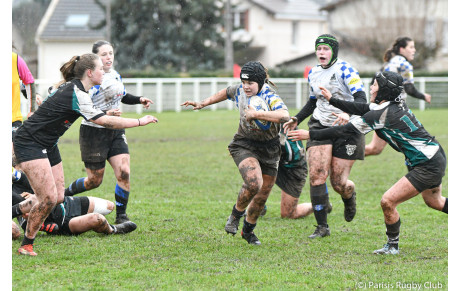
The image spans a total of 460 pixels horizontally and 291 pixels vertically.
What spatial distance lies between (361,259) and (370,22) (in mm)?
37025

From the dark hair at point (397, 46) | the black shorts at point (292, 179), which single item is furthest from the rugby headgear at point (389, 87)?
the dark hair at point (397, 46)

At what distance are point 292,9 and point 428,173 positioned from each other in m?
40.4

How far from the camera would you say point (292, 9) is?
149 feet

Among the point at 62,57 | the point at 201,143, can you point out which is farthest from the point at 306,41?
the point at 201,143

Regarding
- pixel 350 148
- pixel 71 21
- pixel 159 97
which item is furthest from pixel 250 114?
pixel 71 21

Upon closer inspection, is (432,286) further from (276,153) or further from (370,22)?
(370,22)

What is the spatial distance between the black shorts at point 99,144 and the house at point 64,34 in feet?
111

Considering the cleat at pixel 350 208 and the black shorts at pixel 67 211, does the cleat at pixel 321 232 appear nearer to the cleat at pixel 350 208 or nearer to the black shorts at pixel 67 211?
the cleat at pixel 350 208

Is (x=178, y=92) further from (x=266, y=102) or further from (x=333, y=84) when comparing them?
(x=266, y=102)

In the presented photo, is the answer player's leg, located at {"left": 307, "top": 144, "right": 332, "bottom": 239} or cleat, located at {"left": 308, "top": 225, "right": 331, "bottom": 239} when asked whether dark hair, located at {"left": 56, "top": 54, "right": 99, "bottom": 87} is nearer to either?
player's leg, located at {"left": 307, "top": 144, "right": 332, "bottom": 239}

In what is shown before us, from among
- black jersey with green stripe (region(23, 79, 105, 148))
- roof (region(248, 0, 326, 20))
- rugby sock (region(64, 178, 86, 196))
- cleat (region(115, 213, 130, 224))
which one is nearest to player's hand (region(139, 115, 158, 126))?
black jersey with green stripe (region(23, 79, 105, 148))

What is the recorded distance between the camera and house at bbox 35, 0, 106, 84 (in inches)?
1681

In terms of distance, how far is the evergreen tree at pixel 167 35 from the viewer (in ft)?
127

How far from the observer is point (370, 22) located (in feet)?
136
